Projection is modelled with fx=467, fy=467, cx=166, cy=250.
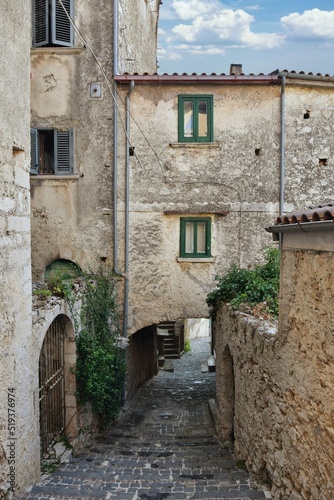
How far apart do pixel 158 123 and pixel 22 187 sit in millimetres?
6685

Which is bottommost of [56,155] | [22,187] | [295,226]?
[295,226]

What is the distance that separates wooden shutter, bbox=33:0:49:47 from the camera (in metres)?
12.3

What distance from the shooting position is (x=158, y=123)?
12.7 meters

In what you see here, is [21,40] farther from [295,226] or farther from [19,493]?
[19,493]

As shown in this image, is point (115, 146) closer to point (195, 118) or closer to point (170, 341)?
point (195, 118)

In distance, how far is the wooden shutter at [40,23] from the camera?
12297mm

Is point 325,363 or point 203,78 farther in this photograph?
point 203,78

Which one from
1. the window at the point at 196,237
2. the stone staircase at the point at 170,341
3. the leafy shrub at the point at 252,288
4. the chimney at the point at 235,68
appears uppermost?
the chimney at the point at 235,68

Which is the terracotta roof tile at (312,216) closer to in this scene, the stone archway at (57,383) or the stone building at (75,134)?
the stone archway at (57,383)

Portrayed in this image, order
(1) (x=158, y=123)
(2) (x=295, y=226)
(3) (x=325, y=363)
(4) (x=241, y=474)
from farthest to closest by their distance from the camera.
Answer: (1) (x=158, y=123), (4) (x=241, y=474), (2) (x=295, y=226), (3) (x=325, y=363)

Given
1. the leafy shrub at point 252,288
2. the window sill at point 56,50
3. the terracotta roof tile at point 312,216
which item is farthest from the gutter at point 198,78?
the terracotta roof tile at point 312,216

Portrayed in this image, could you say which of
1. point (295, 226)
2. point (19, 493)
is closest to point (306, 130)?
point (295, 226)

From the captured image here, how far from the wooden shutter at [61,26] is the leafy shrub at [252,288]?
747 centimetres

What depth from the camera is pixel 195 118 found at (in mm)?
12617
